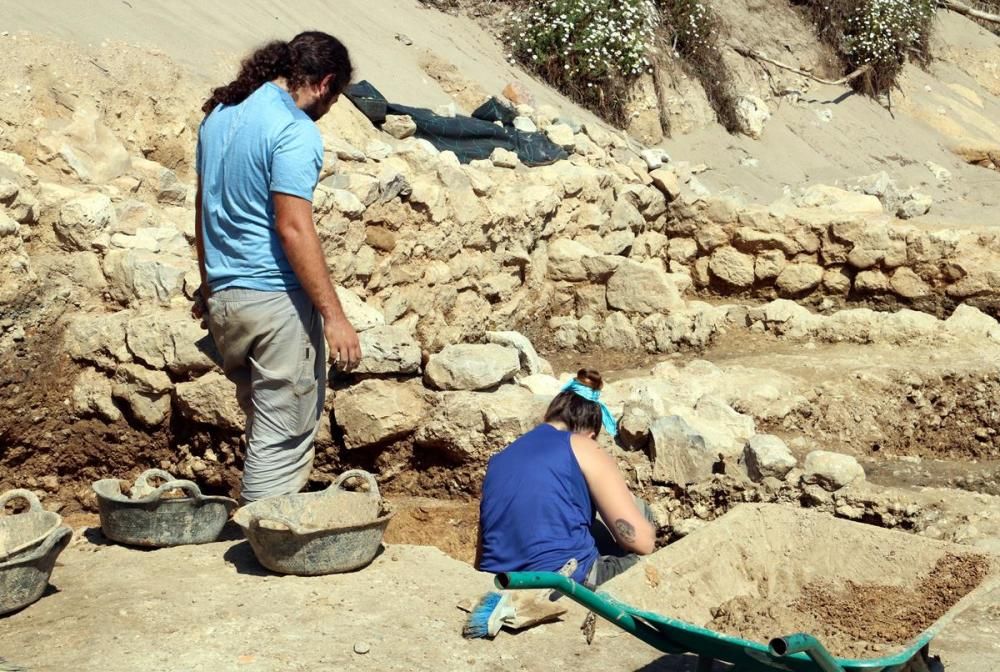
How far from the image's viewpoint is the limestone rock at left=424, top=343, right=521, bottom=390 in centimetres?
595

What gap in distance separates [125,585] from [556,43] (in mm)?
10974

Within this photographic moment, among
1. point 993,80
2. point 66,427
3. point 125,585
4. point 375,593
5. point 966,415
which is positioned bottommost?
point 66,427

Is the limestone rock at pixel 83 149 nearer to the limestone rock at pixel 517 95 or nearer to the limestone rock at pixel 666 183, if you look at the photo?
the limestone rock at pixel 666 183

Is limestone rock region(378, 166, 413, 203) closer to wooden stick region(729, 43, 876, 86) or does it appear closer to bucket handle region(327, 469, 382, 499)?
bucket handle region(327, 469, 382, 499)

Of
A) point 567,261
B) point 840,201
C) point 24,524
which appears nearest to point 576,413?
point 24,524

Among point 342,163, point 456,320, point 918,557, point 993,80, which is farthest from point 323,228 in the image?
point 993,80

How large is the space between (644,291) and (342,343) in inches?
213

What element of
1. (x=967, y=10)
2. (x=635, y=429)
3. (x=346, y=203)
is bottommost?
(x=635, y=429)

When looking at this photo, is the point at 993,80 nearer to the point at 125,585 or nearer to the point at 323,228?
the point at 323,228

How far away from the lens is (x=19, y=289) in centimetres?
564

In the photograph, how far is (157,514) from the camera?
4715 millimetres

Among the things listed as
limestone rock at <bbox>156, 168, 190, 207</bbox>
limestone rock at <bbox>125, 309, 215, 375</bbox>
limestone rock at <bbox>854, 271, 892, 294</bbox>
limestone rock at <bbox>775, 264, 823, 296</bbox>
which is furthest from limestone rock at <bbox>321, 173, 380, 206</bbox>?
limestone rock at <bbox>854, 271, 892, 294</bbox>

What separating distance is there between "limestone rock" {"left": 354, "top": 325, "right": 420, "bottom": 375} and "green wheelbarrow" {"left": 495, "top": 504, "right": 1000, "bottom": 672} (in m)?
2.14

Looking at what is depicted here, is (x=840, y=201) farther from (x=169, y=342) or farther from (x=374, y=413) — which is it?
(x=169, y=342)
